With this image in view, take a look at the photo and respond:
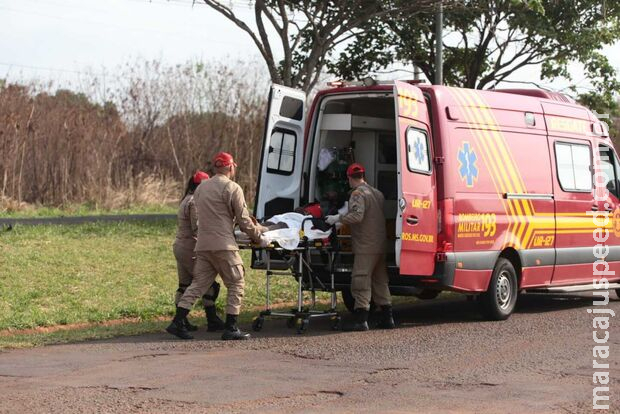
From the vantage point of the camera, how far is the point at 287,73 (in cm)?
2002

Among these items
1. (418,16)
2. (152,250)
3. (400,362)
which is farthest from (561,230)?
(418,16)

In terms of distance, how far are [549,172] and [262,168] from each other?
12.6ft

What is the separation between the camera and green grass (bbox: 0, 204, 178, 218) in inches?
898

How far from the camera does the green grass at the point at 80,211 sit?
898 inches

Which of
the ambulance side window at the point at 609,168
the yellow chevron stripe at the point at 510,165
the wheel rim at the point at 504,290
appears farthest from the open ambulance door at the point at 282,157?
→ the ambulance side window at the point at 609,168

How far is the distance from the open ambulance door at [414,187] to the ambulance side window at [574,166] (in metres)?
2.74

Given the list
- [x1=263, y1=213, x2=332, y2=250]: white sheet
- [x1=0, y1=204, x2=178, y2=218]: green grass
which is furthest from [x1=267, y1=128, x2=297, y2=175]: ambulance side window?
[x1=0, y1=204, x2=178, y2=218]: green grass

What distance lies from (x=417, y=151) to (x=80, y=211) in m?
13.4

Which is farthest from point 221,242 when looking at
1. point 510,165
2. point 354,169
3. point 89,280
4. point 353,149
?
point 89,280

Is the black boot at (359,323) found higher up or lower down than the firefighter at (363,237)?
lower down

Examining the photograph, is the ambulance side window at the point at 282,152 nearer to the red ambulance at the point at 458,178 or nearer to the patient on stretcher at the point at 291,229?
the red ambulance at the point at 458,178

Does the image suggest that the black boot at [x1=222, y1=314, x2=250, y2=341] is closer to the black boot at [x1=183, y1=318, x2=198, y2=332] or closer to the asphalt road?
the asphalt road

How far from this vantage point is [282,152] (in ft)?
43.7

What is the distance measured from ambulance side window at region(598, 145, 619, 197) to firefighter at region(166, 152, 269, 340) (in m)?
5.99
